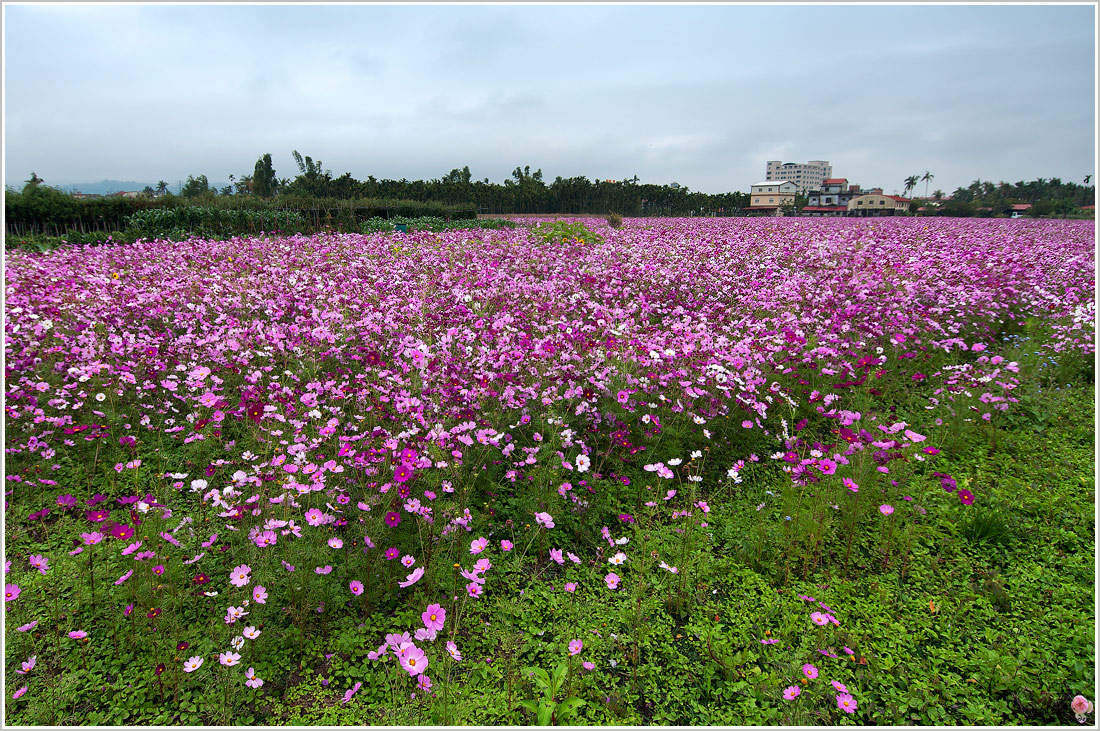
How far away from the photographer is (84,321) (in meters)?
4.85

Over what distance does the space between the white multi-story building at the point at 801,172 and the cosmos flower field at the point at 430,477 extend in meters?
173

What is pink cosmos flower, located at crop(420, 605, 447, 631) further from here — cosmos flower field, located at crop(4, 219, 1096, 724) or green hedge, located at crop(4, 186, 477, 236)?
green hedge, located at crop(4, 186, 477, 236)

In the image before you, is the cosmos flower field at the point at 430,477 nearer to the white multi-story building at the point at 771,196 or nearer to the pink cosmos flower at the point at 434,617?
the pink cosmos flower at the point at 434,617

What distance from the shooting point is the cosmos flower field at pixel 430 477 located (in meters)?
2.29

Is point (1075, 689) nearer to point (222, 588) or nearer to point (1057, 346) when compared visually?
point (222, 588)

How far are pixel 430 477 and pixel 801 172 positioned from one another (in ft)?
604

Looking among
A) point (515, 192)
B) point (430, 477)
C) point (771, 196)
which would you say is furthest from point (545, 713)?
point (771, 196)

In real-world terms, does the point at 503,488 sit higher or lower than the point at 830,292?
lower

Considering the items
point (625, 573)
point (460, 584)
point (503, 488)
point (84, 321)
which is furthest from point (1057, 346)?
point (84, 321)

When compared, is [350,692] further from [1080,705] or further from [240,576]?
[1080,705]

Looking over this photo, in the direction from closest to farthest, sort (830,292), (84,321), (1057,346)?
(84,321)
(1057,346)
(830,292)

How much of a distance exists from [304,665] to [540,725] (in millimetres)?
1133

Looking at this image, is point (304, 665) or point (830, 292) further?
point (830, 292)

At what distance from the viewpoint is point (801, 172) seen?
159 meters
